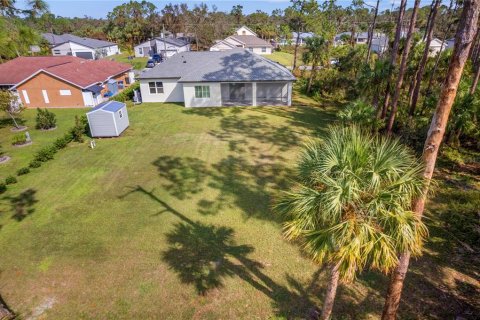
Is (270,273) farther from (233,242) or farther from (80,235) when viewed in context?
(80,235)

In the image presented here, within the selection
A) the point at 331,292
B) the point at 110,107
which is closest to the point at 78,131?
the point at 110,107

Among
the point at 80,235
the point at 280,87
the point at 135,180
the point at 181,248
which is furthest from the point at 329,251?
the point at 280,87

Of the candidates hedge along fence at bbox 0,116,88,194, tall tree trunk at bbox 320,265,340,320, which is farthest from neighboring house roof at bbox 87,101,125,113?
tall tree trunk at bbox 320,265,340,320

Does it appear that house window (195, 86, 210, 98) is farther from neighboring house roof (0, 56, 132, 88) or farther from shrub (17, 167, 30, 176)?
shrub (17, 167, 30, 176)

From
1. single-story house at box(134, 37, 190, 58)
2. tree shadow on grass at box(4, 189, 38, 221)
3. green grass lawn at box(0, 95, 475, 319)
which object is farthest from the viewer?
single-story house at box(134, 37, 190, 58)

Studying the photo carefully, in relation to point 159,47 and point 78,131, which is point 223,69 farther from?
point 159,47

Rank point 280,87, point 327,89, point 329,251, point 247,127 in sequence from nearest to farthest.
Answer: point 329,251 → point 247,127 → point 280,87 → point 327,89

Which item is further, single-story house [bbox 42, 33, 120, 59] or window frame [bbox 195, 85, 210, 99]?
single-story house [bbox 42, 33, 120, 59]

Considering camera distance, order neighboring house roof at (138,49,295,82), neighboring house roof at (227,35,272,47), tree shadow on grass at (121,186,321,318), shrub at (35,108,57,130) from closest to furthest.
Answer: tree shadow on grass at (121,186,321,318)
shrub at (35,108,57,130)
neighboring house roof at (138,49,295,82)
neighboring house roof at (227,35,272,47)
